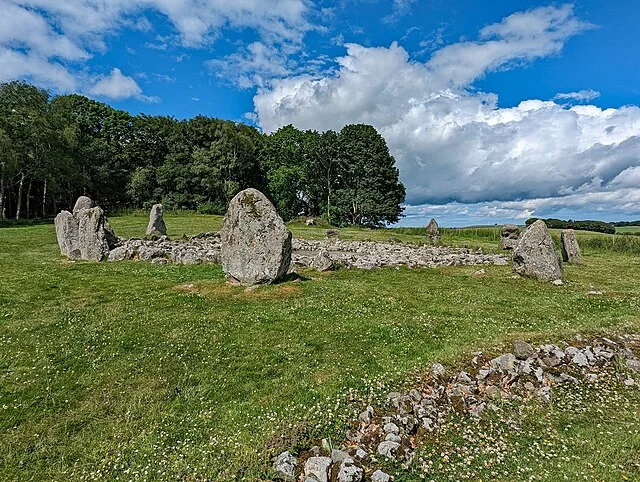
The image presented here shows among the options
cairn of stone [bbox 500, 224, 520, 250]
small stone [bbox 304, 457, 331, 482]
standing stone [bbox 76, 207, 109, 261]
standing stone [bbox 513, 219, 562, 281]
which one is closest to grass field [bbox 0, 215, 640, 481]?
small stone [bbox 304, 457, 331, 482]

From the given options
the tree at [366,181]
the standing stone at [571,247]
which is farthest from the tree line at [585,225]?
the standing stone at [571,247]

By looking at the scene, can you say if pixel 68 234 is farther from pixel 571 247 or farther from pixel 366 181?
pixel 366 181

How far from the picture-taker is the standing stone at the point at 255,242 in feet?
49.5

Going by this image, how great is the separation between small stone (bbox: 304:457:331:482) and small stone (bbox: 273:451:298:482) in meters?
0.19

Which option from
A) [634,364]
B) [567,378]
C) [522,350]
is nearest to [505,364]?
[522,350]

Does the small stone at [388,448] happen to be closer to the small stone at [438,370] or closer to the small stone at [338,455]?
the small stone at [338,455]

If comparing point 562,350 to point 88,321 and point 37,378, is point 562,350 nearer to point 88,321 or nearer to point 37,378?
point 37,378

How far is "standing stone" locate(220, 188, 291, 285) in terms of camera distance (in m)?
15.1

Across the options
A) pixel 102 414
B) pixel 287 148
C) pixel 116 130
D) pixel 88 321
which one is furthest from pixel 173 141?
pixel 102 414

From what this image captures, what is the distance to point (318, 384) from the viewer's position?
7.81 meters

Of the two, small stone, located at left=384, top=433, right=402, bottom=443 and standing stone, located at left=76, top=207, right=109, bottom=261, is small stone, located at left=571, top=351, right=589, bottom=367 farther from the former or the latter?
standing stone, located at left=76, top=207, right=109, bottom=261

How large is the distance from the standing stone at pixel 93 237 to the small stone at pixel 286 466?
20.6 metres

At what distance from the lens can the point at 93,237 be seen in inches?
878

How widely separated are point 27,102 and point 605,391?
68.2 m
